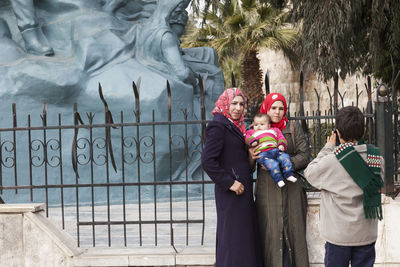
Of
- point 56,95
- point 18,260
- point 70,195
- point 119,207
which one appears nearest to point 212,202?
point 119,207

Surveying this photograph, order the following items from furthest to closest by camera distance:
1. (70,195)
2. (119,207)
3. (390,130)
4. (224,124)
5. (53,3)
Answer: (53,3)
(70,195)
(119,207)
(390,130)
(224,124)

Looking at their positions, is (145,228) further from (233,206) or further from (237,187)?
(237,187)

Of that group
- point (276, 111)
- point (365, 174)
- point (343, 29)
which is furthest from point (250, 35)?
point (365, 174)

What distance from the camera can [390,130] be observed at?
429 cm

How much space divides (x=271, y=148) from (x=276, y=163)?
4.2 inches

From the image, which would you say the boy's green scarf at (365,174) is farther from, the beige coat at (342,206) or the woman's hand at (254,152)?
the woman's hand at (254,152)

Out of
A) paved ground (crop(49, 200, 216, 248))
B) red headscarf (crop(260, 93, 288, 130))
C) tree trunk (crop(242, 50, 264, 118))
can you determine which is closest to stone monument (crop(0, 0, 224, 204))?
paved ground (crop(49, 200, 216, 248))

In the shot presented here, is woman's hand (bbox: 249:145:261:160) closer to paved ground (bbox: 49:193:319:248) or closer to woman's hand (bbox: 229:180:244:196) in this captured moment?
woman's hand (bbox: 229:180:244:196)

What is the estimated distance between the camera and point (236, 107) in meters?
3.89

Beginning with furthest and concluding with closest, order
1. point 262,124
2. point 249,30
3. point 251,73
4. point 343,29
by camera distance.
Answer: point 251,73 < point 249,30 < point 343,29 < point 262,124

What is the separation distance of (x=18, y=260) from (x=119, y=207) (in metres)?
3.91

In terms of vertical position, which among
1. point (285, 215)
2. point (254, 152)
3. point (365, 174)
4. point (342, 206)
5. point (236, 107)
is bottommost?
point (285, 215)

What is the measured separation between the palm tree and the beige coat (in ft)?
45.4

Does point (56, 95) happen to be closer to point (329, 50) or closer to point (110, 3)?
point (110, 3)
